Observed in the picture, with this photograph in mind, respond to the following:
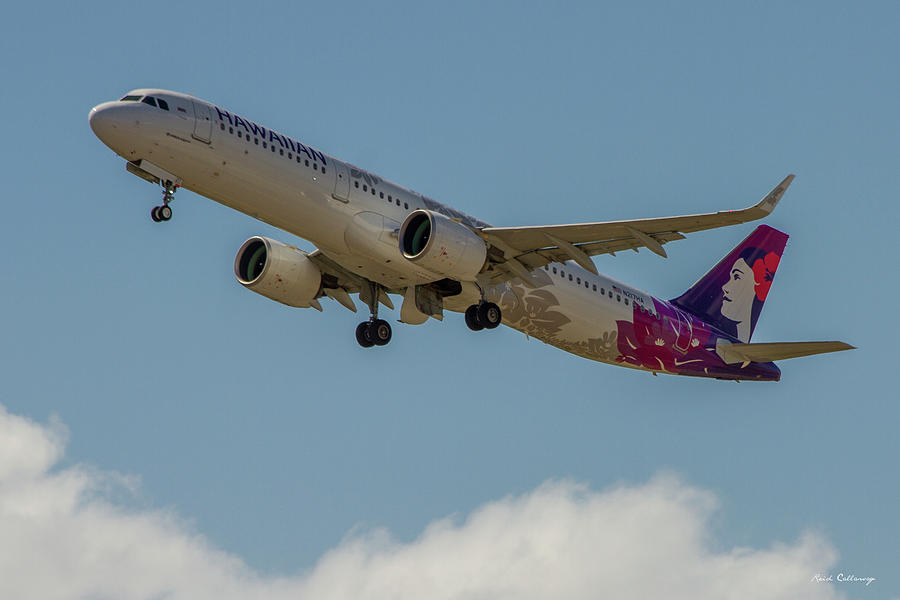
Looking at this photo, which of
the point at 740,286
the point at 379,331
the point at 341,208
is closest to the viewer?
the point at 341,208

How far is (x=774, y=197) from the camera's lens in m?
33.8

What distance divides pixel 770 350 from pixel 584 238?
11005 millimetres

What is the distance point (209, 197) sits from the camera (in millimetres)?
36438

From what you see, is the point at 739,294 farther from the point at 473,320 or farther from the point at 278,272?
the point at 278,272

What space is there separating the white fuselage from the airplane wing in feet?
5.31

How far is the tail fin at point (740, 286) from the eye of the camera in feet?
160

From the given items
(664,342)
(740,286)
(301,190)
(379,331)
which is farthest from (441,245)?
(740,286)

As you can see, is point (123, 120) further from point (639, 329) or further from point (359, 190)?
point (639, 329)

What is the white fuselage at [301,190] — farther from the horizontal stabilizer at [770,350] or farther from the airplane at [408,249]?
the horizontal stabilizer at [770,350]

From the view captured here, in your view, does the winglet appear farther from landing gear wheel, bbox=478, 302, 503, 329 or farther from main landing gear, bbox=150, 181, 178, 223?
main landing gear, bbox=150, 181, 178, 223

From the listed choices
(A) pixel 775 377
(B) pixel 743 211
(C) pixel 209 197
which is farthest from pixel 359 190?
(A) pixel 775 377

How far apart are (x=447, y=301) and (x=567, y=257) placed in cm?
448

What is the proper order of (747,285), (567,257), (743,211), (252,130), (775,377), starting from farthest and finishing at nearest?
(747,285)
(775,377)
(567,257)
(252,130)
(743,211)

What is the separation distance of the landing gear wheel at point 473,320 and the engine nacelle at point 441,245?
7.13ft
